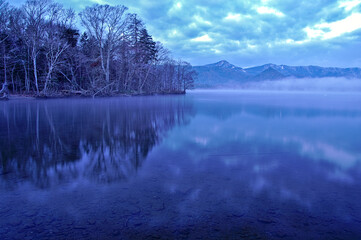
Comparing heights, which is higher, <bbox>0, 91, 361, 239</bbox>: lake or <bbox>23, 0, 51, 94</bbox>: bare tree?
<bbox>23, 0, 51, 94</bbox>: bare tree

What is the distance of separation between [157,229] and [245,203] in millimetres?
1280

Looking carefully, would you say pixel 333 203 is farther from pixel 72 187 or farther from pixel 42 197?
pixel 42 197

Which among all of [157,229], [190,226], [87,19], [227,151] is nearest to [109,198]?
[157,229]

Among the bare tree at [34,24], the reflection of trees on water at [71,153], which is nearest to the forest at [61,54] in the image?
the bare tree at [34,24]

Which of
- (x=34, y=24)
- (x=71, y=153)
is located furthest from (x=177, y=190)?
(x=34, y=24)

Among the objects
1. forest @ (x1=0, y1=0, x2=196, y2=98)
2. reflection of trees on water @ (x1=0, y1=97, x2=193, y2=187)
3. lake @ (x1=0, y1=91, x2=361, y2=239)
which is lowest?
lake @ (x1=0, y1=91, x2=361, y2=239)

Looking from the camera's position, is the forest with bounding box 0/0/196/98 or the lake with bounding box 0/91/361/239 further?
the forest with bounding box 0/0/196/98

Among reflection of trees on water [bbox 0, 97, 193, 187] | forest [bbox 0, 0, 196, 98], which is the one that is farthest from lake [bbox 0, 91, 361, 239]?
forest [bbox 0, 0, 196, 98]

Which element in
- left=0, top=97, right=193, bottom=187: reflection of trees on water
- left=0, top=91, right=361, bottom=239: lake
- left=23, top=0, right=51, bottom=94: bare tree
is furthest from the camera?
left=23, top=0, right=51, bottom=94: bare tree

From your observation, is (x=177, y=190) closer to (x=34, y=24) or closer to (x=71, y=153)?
(x=71, y=153)

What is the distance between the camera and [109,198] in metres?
3.21

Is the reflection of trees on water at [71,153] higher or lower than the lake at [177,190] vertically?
higher

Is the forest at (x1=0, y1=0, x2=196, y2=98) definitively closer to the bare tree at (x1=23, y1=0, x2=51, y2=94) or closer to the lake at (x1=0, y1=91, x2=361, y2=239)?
the bare tree at (x1=23, y1=0, x2=51, y2=94)

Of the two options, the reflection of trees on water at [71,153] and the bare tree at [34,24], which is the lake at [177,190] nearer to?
the reflection of trees on water at [71,153]
